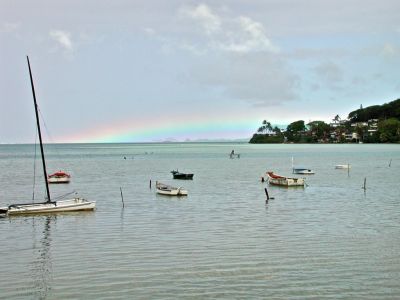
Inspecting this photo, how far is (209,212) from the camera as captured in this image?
49375 millimetres

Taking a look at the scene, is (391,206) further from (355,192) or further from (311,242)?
(311,242)

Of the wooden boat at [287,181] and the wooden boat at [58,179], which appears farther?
the wooden boat at [58,179]

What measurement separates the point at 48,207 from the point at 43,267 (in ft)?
72.0

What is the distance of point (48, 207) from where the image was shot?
49.4 metres

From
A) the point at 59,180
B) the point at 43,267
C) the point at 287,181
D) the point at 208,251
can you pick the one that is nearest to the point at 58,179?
the point at 59,180

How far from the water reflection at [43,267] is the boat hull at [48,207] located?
9.25 m

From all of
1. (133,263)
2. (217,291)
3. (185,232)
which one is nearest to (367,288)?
(217,291)

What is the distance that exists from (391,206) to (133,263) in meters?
31.8

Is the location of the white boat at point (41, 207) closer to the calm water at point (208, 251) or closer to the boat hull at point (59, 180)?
the calm water at point (208, 251)

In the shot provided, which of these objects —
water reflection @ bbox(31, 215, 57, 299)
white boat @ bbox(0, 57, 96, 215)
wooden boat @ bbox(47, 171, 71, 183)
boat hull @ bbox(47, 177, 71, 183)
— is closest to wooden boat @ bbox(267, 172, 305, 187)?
white boat @ bbox(0, 57, 96, 215)

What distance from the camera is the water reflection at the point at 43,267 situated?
2425 cm

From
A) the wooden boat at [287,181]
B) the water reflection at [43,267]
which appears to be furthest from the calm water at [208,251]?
the wooden boat at [287,181]

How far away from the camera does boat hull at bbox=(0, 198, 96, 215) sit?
4872 centimetres

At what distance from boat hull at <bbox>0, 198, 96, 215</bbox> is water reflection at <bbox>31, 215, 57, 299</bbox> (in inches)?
364
